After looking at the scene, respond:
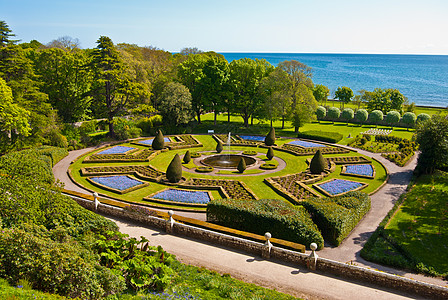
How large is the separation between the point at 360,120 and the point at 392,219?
47586 mm

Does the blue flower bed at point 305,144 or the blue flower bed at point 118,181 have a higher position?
the blue flower bed at point 305,144

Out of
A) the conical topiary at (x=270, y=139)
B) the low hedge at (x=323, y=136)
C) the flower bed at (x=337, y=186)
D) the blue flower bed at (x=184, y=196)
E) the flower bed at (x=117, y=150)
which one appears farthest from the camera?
the low hedge at (x=323, y=136)

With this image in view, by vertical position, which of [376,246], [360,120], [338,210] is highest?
[360,120]

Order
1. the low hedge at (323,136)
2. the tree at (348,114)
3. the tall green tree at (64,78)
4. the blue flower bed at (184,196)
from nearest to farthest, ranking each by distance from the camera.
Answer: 1. the blue flower bed at (184,196)
2. the low hedge at (323,136)
3. the tall green tree at (64,78)
4. the tree at (348,114)

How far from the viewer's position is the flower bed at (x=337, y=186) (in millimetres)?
30702

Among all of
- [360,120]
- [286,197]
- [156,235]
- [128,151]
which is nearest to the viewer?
[156,235]

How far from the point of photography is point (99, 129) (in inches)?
2271

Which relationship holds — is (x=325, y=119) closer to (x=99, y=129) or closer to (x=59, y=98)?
(x=99, y=129)

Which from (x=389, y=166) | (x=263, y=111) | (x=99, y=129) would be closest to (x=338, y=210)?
(x=389, y=166)

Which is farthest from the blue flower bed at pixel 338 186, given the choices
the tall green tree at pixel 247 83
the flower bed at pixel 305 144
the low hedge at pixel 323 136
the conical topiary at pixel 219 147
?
the tall green tree at pixel 247 83

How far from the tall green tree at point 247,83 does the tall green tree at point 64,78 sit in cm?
2591

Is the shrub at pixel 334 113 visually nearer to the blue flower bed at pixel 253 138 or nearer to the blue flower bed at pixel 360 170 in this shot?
the blue flower bed at pixel 253 138

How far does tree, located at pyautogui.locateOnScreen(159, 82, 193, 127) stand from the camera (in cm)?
5462

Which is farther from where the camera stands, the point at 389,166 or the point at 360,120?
the point at 360,120
